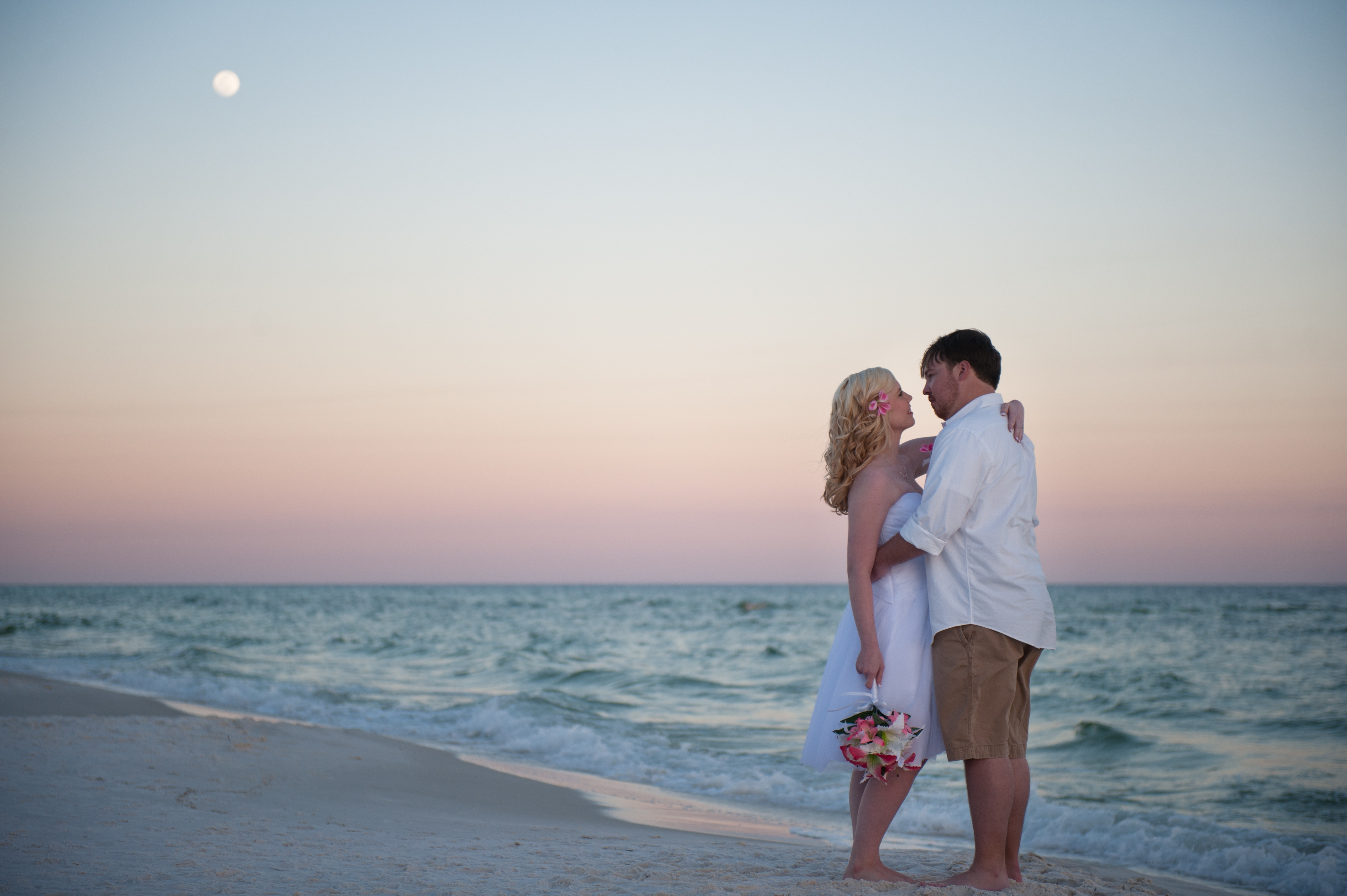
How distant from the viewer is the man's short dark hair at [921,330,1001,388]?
3479 mm

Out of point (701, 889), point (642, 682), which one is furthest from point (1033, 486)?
point (642, 682)

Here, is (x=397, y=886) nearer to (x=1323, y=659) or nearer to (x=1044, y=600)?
(x=1044, y=600)

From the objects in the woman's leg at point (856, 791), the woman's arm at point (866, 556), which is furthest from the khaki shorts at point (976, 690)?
the woman's leg at point (856, 791)

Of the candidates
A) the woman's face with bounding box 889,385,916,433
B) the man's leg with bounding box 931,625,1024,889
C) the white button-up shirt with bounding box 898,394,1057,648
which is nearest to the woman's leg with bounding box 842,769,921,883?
the man's leg with bounding box 931,625,1024,889

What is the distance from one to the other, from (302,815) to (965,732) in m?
3.84

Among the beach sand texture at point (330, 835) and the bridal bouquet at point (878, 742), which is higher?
the bridal bouquet at point (878, 742)

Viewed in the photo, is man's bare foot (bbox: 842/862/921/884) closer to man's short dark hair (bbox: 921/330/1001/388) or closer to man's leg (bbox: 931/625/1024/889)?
man's leg (bbox: 931/625/1024/889)

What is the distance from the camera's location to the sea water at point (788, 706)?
680 cm

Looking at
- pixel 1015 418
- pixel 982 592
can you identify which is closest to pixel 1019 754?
pixel 982 592

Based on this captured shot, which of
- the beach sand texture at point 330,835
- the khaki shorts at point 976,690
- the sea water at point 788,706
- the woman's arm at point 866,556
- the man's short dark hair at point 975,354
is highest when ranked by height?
the man's short dark hair at point 975,354

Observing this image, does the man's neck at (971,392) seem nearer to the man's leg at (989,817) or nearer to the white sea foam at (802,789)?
the man's leg at (989,817)

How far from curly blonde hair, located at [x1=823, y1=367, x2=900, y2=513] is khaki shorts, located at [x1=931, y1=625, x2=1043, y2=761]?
0.71 metres

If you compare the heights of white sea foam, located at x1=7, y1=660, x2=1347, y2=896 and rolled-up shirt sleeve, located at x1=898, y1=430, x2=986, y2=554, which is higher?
rolled-up shirt sleeve, located at x1=898, y1=430, x2=986, y2=554

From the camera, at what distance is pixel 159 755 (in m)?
6.46
